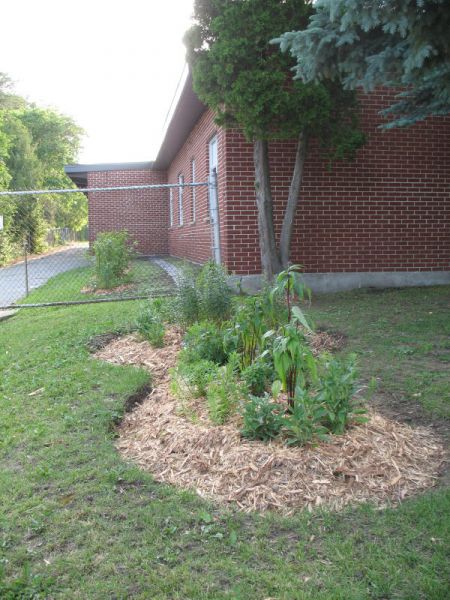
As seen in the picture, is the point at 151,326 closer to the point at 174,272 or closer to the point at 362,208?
the point at 174,272

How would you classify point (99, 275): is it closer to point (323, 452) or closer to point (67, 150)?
point (323, 452)

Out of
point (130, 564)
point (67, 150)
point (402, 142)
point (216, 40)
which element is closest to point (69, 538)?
point (130, 564)

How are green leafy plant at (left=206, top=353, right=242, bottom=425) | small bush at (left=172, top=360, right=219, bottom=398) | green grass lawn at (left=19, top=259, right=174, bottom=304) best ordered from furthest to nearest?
green grass lawn at (left=19, top=259, right=174, bottom=304)
small bush at (left=172, top=360, right=219, bottom=398)
green leafy plant at (left=206, top=353, right=242, bottom=425)

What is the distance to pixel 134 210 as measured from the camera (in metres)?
17.3

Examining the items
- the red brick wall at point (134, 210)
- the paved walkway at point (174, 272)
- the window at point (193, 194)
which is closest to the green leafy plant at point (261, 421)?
the paved walkway at point (174, 272)

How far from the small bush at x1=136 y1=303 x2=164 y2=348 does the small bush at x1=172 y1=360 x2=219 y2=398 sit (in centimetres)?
147

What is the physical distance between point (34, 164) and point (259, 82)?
2849 centimetres

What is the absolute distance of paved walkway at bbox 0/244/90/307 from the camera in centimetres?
1230

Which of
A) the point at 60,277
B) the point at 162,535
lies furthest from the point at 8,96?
the point at 162,535

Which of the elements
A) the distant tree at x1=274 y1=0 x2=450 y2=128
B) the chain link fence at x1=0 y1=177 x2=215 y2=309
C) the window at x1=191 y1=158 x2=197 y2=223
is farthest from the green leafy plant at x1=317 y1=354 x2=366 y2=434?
the window at x1=191 y1=158 x2=197 y2=223

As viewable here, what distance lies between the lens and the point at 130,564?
2.50 meters

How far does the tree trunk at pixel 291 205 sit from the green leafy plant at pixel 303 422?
209 inches

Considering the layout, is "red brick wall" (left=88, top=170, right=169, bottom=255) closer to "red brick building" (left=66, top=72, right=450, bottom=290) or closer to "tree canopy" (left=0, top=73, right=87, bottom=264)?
"tree canopy" (left=0, top=73, right=87, bottom=264)

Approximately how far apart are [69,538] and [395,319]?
5.13m
